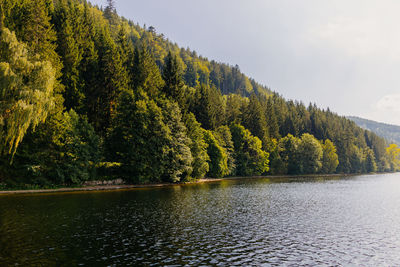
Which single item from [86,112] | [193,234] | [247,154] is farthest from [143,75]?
[193,234]

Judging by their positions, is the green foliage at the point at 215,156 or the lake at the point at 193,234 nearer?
the lake at the point at 193,234

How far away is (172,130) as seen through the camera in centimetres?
7550

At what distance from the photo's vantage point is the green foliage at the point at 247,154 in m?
Result: 119

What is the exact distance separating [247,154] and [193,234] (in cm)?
9487

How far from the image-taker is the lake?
1977cm

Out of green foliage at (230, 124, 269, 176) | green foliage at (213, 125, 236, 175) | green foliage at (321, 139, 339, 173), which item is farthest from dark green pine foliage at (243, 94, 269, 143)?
green foliage at (321, 139, 339, 173)

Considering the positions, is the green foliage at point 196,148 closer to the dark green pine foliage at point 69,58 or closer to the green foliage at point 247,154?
the dark green pine foliage at point 69,58

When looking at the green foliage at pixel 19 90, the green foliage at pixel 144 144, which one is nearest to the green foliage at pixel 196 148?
the green foliage at pixel 144 144

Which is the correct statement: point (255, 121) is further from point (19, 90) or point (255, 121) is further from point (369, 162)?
point (369, 162)

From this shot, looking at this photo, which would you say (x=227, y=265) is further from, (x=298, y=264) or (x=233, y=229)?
(x=233, y=229)

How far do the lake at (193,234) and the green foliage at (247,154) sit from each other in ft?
249

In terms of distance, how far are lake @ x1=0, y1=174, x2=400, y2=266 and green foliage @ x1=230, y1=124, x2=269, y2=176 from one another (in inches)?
2989

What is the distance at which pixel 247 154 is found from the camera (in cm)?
11888

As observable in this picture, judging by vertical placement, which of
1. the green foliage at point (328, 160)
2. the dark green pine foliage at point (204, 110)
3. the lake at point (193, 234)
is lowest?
the lake at point (193, 234)
